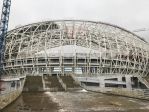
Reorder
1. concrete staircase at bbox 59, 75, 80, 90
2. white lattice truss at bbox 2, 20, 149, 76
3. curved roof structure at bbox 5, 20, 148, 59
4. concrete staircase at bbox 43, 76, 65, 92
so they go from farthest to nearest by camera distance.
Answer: curved roof structure at bbox 5, 20, 148, 59 < white lattice truss at bbox 2, 20, 149, 76 < concrete staircase at bbox 59, 75, 80, 90 < concrete staircase at bbox 43, 76, 65, 92

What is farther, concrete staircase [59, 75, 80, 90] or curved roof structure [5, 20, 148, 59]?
curved roof structure [5, 20, 148, 59]

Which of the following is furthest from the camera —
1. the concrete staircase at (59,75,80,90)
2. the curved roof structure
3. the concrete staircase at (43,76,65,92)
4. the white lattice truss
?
the curved roof structure

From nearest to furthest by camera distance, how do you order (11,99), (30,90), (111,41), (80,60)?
(11,99) → (30,90) → (80,60) → (111,41)

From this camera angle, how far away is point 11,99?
891 inches

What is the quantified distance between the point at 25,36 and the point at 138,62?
106 ft

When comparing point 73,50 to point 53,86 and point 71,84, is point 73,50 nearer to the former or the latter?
point 71,84

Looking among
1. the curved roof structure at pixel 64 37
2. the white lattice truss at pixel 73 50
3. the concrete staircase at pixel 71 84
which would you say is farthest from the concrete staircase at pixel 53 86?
the curved roof structure at pixel 64 37

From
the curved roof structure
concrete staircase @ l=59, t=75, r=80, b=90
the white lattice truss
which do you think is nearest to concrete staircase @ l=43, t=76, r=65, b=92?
concrete staircase @ l=59, t=75, r=80, b=90

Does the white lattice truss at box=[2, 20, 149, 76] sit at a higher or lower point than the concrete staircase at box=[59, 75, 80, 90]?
higher

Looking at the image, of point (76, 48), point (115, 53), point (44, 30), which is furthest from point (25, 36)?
point (115, 53)

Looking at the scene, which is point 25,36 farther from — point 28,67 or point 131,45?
point 131,45

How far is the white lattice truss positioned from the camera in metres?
67.9

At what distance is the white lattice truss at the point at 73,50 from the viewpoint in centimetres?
6788

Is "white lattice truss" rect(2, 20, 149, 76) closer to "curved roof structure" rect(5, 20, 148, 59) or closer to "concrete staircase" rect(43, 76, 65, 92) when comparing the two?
"curved roof structure" rect(5, 20, 148, 59)
